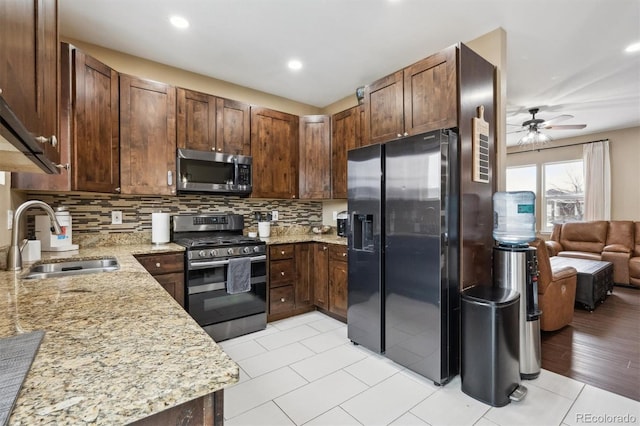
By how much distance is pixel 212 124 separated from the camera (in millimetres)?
3152

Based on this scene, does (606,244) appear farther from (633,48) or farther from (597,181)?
(633,48)

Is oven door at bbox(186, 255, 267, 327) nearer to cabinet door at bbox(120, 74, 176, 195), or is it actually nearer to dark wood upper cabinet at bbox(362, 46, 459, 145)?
cabinet door at bbox(120, 74, 176, 195)

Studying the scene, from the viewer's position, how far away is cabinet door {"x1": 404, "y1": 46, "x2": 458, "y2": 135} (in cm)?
220

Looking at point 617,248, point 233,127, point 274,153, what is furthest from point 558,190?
point 233,127

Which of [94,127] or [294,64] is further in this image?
[294,64]

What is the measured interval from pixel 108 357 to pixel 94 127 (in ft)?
7.95

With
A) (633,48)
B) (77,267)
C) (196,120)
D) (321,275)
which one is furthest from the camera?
(321,275)

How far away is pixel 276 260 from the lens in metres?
3.33

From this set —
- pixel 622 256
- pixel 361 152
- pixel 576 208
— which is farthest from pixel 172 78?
pixel 576 208

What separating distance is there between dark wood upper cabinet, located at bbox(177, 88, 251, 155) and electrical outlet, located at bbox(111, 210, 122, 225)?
0.88 meters

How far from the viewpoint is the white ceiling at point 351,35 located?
7.41 ft

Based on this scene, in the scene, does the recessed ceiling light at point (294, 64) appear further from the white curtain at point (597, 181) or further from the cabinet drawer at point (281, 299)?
the white curtain at point (597, 181)

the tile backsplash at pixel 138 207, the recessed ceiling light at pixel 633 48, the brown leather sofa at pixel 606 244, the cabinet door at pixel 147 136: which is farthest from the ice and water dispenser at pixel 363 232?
the brown leather sofa at pixel 606 244

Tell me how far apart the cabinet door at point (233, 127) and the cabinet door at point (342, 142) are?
41.4 inches
